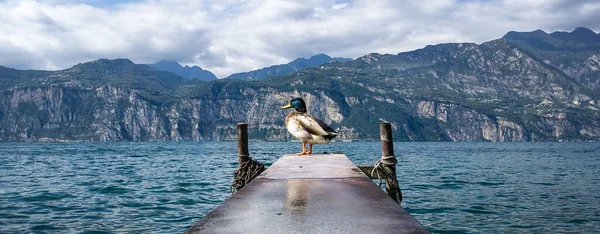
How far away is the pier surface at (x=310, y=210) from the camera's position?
4312 mm

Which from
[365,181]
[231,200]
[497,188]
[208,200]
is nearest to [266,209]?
[231,200]

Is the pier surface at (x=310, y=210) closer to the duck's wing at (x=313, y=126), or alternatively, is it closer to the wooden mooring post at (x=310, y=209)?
the wooden mooring post at (x=310, y=209)

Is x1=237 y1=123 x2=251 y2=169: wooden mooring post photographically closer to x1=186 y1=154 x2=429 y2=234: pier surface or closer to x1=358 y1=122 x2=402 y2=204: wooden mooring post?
x1=358 y1=122 x2=402 y2=204: wooden mooring post

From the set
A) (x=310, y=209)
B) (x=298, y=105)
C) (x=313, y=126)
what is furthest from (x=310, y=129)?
(x=310, y=209)

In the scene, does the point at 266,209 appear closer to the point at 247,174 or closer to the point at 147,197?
the point at 247,174

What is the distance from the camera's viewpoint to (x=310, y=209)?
5.36 metres

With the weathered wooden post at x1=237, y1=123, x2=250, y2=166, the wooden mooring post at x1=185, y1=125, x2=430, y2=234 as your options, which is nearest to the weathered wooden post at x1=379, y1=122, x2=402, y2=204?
the wooden mooring post at x1=185, y1=125, x2=430, y2=234

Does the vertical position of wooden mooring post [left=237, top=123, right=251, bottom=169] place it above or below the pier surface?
above

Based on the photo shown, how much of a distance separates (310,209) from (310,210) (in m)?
0.07

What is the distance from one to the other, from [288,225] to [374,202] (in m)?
1.63

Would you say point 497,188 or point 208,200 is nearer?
point 208,200

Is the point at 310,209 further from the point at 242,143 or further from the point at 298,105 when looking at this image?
the point at 242,143

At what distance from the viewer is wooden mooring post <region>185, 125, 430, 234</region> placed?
4.31 metres

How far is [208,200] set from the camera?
1983 centimetres
